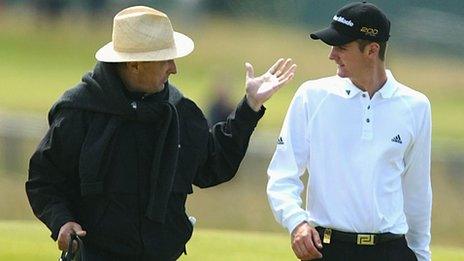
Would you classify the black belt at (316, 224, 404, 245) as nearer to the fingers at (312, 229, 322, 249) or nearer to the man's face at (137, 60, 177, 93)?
the fingers at (312, 229, 322, 249)

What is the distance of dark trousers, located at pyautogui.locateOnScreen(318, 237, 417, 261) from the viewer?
554 cm

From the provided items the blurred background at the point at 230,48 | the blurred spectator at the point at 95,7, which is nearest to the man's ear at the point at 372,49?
the blurred background at the point at 230,48

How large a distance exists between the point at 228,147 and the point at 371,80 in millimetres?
619

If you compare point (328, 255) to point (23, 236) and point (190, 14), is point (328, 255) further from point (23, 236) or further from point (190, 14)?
point (190, 14)

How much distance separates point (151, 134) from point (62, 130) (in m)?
0.35

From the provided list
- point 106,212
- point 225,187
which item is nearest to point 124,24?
point 106,212

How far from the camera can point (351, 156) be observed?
18.1ft

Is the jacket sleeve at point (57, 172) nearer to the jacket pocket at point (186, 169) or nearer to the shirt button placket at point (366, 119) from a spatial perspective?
the jacket pocket at point (186, 169)

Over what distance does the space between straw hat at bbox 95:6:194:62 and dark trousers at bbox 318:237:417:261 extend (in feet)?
3.06

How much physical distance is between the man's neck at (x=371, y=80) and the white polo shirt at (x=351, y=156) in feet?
0.07

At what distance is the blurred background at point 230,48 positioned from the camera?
19.6 metres

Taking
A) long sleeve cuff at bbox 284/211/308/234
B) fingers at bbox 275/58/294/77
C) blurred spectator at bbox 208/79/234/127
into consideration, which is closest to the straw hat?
→ fingers at bbox 275/58/294/77

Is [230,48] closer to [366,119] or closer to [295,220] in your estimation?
[366,119]

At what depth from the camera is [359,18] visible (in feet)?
18.7
